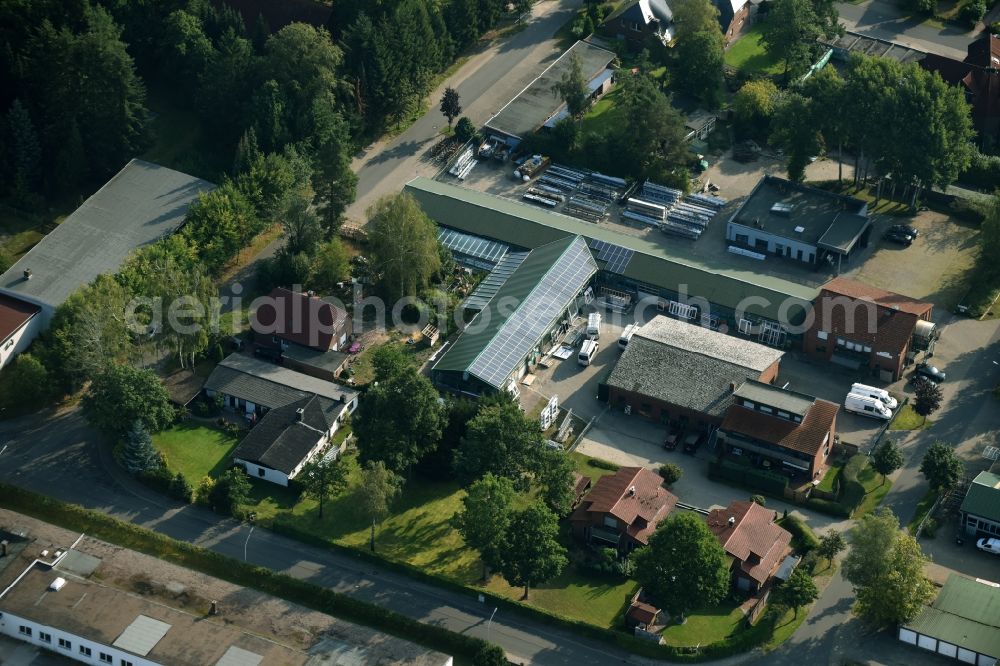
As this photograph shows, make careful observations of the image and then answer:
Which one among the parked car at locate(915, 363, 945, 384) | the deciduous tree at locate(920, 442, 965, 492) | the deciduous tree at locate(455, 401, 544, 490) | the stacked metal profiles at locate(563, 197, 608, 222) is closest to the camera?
the deciduous tree at locate(455, 401, 544, 490)

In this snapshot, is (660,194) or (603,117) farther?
(603,117)

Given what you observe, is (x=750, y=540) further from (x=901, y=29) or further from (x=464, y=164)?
(x=901, y=29)

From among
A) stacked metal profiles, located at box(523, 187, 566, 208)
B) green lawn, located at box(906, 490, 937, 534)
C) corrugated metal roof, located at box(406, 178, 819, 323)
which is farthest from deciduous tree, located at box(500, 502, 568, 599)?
stacked metal profiles, located at box(523, 187, 566, 208)

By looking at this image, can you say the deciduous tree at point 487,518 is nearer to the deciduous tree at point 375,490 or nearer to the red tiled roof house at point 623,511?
the deciduous tree at point 375,490

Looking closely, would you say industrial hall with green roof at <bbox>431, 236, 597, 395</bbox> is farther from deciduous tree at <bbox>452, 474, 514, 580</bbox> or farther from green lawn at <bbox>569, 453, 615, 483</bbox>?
deciduous tree at <bbox>452, 474, 514, 580</bbox>

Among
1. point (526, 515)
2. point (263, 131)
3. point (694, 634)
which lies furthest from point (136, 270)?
point (694, 634)

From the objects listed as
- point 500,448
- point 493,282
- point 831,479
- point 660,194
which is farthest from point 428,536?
point 660,194
